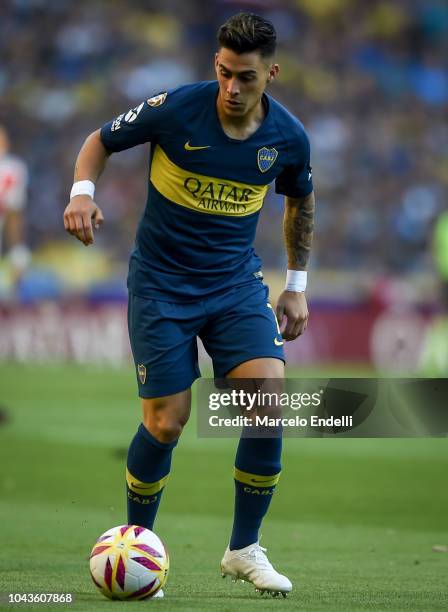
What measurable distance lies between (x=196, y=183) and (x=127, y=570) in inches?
59.1

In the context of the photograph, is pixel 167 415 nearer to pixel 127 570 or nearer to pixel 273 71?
pixel 127 570

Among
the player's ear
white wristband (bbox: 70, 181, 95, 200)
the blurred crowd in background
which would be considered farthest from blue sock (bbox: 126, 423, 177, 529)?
the blurred crowd in background

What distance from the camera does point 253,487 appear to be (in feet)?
15.6

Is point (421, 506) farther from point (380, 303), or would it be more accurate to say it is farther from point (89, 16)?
point (89, 16)

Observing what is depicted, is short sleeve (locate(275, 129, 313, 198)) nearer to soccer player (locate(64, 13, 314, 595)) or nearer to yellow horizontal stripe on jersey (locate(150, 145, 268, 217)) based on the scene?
soccer player (locate(64, 13, 314, 595))

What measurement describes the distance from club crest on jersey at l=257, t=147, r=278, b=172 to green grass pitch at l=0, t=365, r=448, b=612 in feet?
5.31

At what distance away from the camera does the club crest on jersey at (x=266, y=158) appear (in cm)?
474

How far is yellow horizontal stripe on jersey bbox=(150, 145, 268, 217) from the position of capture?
469cm

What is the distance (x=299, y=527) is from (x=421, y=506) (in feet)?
3.59

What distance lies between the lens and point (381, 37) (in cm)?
2291

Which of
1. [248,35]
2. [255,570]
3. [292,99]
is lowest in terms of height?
[255,570]

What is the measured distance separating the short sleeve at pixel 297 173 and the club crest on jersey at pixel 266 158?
0.09 metres

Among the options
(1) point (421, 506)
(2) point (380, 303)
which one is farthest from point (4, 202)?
(1) point (421, 506)

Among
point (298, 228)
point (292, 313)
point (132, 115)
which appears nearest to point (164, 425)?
point (292, 313)
